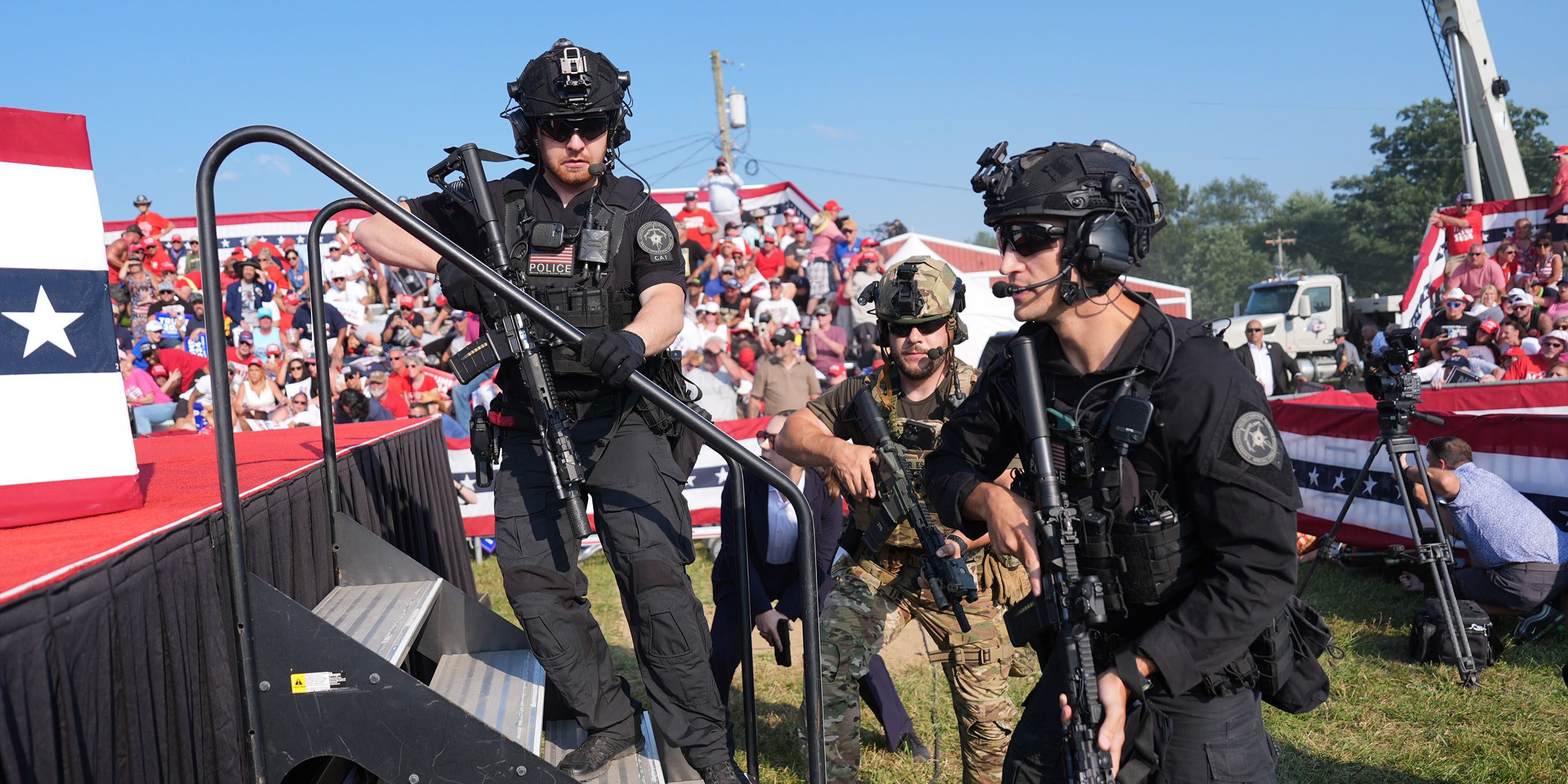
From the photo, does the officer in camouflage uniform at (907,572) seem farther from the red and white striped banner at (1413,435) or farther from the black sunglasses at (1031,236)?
the red and white striped banner at (1413,435)

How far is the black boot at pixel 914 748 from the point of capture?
5.59 m

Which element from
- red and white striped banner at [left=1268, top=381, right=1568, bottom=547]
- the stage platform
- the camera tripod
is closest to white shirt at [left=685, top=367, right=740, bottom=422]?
red and white striped banner at [left=1268, top=381, right=1568, bottom=547]

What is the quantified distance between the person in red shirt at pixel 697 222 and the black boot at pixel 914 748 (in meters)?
13.7

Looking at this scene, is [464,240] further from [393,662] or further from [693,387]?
[393,662]

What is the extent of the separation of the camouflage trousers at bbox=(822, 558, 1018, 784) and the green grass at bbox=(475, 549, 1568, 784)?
3.38 feet

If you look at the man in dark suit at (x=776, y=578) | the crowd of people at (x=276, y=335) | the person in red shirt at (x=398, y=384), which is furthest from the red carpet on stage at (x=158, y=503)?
the person in red shirt at (x=398, y=384)

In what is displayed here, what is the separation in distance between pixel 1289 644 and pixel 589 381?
218cm

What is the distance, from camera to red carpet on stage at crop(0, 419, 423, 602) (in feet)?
6.94

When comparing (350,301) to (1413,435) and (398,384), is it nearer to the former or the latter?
(398,384)

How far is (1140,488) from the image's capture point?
106 inches

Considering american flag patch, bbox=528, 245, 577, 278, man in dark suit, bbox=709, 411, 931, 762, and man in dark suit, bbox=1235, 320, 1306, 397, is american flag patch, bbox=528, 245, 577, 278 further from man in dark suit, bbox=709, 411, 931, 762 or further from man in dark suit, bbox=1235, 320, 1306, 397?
man in dark suit, bbox=1235, 320, 1306, 397

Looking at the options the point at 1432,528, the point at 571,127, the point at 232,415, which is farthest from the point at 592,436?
the point at 1432,528

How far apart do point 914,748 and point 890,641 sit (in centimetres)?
159

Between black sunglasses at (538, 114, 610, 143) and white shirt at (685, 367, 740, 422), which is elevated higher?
black sunglasses at (538, 114, 610, 143)
